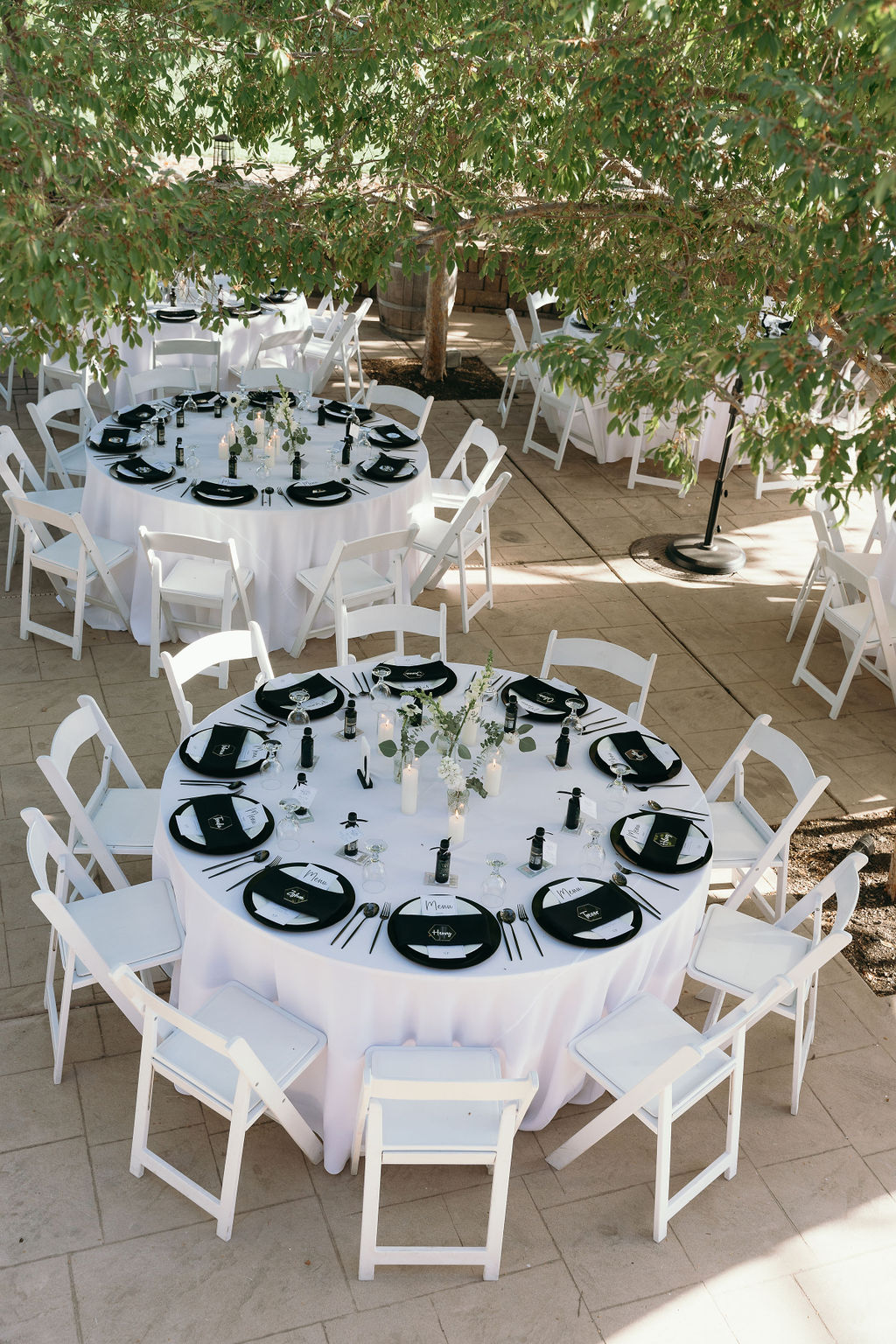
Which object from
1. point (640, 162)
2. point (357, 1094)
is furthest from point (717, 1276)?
point (640, 162)

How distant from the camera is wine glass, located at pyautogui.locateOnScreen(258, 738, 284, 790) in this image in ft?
13.0

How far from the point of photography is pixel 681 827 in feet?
12.8

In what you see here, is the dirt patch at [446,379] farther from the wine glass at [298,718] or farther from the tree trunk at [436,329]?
the wine glass at [298,718]

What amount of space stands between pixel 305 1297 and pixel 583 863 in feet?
4.90

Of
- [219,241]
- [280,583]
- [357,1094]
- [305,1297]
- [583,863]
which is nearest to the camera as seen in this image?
[305,1297]

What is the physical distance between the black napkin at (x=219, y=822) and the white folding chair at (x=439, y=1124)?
80 cm

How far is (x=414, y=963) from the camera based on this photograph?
3334mm

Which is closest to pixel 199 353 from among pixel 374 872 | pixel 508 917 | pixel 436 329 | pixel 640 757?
pixel 436 329

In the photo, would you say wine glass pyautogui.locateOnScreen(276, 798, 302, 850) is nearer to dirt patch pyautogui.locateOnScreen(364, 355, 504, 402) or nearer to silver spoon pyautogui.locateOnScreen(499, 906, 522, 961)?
silver spoon pyautogui.locateOnScreen(499, 906, 522, 961)

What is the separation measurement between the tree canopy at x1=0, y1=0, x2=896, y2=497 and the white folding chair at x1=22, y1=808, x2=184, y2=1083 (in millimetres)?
1608

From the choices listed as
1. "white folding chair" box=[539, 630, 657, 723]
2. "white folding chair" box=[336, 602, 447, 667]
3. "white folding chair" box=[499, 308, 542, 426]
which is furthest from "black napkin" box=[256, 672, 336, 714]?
"white folding chair" box=[499, 308, 542, 426]

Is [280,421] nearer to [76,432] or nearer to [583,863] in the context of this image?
[76,432]

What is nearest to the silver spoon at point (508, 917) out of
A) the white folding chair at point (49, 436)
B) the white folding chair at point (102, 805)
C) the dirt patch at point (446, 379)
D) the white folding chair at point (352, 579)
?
the white folding chair at point (102, 805)

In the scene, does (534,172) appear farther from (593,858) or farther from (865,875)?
(865,875)
